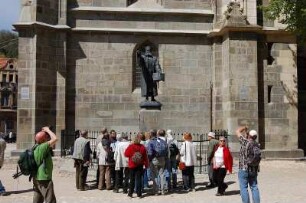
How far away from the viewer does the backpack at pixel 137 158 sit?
1227 cm

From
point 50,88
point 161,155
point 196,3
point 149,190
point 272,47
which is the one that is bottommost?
point 149,190

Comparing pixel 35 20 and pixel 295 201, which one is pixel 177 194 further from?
pixel 35 20

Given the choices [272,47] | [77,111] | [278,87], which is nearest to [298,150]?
[278,87]

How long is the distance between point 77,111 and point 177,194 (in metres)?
10.5

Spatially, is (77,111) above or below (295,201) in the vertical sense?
above

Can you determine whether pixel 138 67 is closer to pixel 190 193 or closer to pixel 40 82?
pixel 40 82

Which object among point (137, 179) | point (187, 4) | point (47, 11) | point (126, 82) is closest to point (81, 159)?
point (137, 179)

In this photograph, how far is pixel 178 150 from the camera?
13859mm

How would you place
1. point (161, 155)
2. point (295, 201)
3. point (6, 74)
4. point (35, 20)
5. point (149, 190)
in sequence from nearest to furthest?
point (295, 201) → point (161, 155) → point (149, 190) → point (35, 20) → point (6, 74)

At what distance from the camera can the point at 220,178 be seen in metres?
12.7

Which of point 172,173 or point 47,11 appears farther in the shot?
point 47,11

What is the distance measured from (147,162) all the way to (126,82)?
10812mm

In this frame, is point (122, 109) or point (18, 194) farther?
point (122, 109)

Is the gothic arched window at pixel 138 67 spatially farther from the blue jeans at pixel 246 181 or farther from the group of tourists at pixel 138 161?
the blue jeans at pixel 246 181
